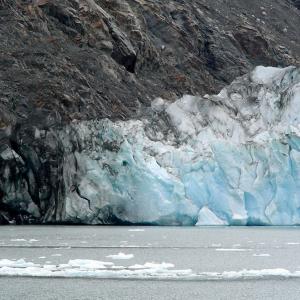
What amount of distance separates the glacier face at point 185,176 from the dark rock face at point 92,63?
0.86 metres

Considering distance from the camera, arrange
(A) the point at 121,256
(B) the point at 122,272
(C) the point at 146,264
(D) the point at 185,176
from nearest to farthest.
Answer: (B) the point at 122,272
(C) the point at 146,264
(A) the point at 121,256
(D) the point at 185,176

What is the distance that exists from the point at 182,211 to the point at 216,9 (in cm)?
2794

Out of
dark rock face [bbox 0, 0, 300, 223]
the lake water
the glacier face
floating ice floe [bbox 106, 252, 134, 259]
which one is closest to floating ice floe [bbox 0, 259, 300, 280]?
the lake water

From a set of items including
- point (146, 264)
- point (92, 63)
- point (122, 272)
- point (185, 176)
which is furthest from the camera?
point (92, 63)

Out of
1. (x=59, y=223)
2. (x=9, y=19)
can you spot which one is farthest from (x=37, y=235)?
(x=9, y=19)

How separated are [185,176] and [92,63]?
11748mm

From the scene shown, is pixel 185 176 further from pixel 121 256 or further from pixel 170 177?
pixel 121 256

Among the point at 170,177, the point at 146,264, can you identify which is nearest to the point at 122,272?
the point at 146,264

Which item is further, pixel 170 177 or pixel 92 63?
pixel 92 63

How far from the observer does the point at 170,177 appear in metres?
24.4

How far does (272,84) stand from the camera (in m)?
29.4

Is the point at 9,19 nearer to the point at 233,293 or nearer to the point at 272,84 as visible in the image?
the point at 272,84

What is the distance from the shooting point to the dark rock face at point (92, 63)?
83.4 ft

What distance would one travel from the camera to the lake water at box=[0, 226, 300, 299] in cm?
1119
